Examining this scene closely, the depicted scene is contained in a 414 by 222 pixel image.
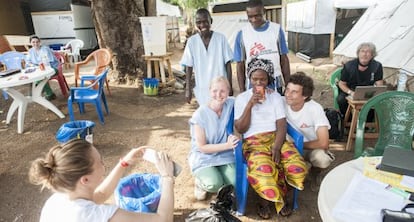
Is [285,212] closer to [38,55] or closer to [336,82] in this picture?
[336,82]

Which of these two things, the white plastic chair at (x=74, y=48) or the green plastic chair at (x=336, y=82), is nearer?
the green plastic chair at (x=336, y=82)

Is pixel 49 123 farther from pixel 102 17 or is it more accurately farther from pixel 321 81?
pixel 321 81

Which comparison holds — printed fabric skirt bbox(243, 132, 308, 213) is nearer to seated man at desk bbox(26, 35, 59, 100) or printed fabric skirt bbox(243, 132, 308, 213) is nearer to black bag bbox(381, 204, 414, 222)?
black bag bbox(381, 204, 414, 222)

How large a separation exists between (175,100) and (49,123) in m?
2.36

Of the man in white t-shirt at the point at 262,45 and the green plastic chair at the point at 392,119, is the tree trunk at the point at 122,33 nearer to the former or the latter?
the man in white t-shirt at the point at 262,45

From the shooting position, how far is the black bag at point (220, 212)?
1830 mm

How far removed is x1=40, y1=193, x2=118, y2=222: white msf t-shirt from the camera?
1.17 metres

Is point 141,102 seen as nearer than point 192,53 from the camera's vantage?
No

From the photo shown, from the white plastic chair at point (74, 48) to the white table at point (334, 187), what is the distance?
10563 millimetres

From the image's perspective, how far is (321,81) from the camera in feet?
22.1

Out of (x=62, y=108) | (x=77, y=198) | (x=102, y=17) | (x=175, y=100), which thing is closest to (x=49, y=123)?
(x=62, y=108)

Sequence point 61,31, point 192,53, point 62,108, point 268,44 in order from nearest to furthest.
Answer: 1. point 268,44
2. point 192,53
3. point 62,108
4. point 61,31

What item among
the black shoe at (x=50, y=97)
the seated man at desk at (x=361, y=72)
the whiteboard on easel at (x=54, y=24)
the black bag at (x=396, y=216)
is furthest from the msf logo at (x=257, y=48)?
the whiteboard on easel at (x=54, y=24)

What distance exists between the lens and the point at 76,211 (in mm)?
1179
